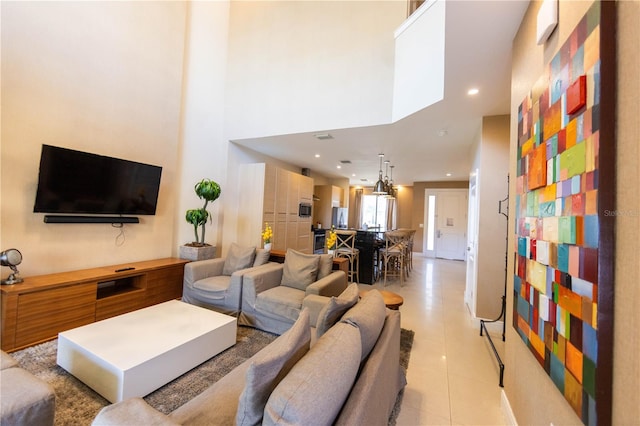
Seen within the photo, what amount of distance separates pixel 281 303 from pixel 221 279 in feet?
3.64

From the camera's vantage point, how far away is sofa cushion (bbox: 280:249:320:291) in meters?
3.21

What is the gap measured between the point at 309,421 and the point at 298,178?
5.63 metres

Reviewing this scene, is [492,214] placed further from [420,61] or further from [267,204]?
[267,204]

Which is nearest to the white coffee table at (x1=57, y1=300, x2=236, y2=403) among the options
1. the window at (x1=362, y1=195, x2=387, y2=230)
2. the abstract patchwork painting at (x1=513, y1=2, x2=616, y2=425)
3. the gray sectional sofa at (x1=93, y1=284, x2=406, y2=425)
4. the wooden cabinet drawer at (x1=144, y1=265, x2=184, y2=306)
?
the gray sectional sofa at (x1=93, y1=284, x2=406, y2=425)

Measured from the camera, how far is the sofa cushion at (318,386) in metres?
0.84

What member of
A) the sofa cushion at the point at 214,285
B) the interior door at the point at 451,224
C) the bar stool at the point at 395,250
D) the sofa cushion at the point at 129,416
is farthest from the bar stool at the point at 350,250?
the interior door at the point at 451,224

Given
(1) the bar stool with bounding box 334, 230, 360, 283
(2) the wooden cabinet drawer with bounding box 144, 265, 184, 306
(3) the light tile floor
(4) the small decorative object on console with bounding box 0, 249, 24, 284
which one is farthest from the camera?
(1) the bar stool with bounding box 334, 230, 360, 283

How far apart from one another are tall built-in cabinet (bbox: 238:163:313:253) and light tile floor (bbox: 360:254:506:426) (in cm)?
288

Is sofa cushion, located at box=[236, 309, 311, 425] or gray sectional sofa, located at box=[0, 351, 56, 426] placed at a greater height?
sofa cushion, located at box=[236, 309, 311, 425]

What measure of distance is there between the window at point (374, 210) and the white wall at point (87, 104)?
7.85m

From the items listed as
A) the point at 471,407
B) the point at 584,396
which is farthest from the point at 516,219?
the point at 471,407

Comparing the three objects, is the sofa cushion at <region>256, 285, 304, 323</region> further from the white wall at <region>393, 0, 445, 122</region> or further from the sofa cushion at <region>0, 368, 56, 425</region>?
the white wall at <region>393, 0, 445, 122</region>

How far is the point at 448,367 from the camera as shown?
251 centimetres

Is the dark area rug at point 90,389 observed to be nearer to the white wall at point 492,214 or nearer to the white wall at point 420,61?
the white wall at point 492,214
